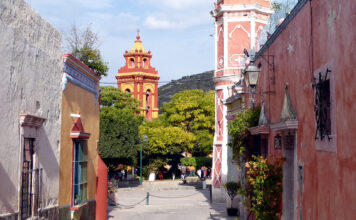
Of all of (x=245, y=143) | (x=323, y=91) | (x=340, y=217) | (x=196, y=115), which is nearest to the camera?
(x=340, y=217)

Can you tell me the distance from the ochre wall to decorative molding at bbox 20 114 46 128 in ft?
5.98

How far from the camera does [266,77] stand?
12289 millimetres

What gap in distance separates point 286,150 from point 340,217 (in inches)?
141

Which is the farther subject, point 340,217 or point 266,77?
point 266,77

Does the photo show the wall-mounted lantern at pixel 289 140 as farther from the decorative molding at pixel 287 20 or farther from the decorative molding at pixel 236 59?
the decorative molding at pixel 236 59

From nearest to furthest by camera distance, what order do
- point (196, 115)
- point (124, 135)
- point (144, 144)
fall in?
point (124, 135) < point (144, 144) < point (196, 115)

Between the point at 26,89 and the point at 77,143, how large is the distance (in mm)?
4200

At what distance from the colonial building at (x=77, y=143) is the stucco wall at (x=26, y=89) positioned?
0.61 metres

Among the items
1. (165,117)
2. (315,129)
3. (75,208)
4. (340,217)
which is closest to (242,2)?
(75,208)

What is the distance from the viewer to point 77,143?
43.0 feet

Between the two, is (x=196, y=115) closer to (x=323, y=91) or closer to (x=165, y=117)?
(x=165, y=117)

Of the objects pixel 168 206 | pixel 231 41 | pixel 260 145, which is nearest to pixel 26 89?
pixel 260 145

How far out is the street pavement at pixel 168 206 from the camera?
809 inches

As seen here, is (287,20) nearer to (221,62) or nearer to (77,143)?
(77,143)
